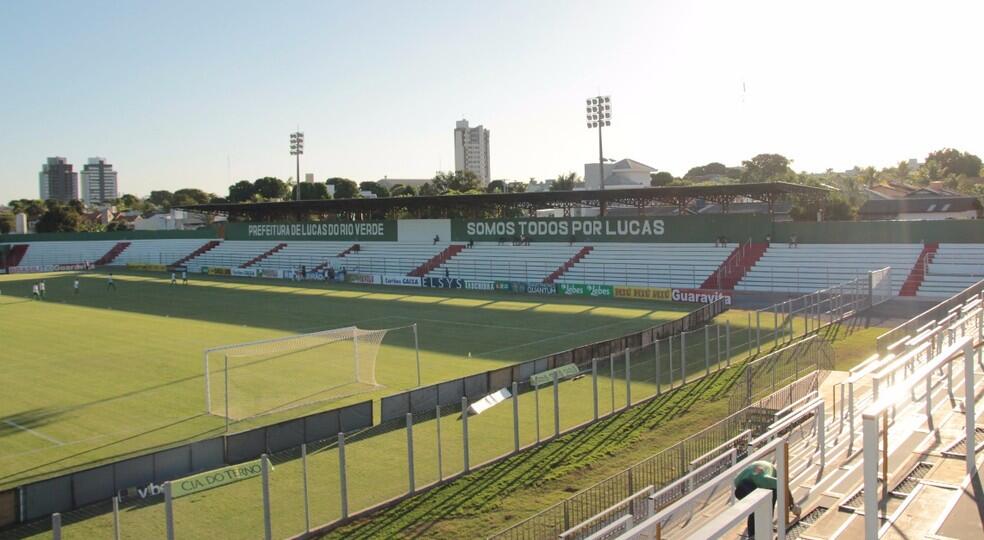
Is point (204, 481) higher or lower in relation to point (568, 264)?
lower

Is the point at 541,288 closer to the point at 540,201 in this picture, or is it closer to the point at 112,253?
the point at 540,201

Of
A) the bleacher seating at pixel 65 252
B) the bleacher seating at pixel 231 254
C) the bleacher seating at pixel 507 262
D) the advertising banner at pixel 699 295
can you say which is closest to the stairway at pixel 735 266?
the advertising banner at pixel 699 295

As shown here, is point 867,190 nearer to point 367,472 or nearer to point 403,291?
point 403,291

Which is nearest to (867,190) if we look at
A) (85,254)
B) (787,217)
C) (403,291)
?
(787,217)

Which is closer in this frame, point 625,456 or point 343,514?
point 343,514

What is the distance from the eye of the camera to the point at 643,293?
47.4 metres

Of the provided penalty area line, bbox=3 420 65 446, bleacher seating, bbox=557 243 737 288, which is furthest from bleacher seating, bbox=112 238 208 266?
penalty area line, bbox=3 420 65 446

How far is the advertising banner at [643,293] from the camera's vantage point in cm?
4647

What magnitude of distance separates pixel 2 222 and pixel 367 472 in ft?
442

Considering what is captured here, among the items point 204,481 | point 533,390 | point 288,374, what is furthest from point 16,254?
point 204,481

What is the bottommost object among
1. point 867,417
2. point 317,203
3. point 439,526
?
point 439,526

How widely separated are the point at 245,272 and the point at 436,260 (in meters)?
20.2

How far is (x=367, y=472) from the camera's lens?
54.6 ft

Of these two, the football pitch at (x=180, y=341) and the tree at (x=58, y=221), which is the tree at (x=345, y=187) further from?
the football pitch at (x=180, y=341)
